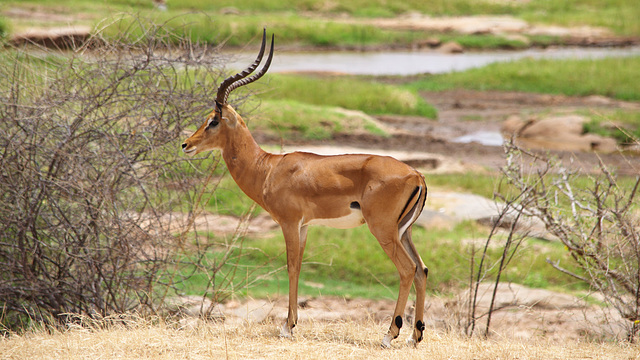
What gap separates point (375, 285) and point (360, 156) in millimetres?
4733

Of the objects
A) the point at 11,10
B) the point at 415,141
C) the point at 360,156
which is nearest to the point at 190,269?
the point at 360,156

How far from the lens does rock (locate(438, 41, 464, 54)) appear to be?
3659cm

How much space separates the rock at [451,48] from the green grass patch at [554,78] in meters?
8.33

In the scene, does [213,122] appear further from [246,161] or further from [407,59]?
[407,59]

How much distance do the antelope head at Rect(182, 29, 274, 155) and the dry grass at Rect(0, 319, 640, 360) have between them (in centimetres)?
153

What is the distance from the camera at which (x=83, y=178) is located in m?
6.77

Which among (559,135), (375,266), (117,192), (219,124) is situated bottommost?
(375,266)

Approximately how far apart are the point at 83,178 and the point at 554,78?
877 inches

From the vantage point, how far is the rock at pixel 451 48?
3659cm

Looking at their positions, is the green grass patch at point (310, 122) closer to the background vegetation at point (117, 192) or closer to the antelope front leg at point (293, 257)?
the background vegetation at point (117, 192)

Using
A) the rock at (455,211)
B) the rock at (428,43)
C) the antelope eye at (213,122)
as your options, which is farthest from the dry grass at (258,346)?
the rock at (428,43)

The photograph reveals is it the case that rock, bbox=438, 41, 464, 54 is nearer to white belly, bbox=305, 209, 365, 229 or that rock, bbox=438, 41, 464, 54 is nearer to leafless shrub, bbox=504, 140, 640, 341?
leafless shrub, bbox=504, 140, 640, 341

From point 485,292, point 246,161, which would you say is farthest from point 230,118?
point 485,292

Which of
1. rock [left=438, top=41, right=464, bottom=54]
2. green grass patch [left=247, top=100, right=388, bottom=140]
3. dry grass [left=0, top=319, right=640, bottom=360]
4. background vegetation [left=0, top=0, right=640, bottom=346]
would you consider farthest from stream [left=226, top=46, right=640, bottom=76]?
dry grass [left=0, top=319, right=640, bottom=360]
